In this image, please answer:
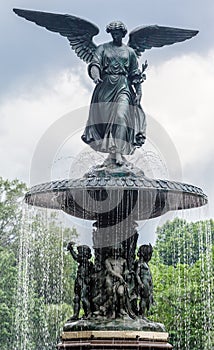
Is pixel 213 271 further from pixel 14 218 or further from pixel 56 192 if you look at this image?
pixel 56 192

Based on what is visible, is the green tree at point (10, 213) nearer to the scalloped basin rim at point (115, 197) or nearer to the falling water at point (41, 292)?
the falling water at point (41, 292)

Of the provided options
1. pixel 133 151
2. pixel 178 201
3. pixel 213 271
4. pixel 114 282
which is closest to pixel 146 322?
pixel 114 282

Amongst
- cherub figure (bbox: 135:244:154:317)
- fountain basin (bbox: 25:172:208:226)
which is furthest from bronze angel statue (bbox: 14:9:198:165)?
cherub figure (bbox: 135:244:154:317)

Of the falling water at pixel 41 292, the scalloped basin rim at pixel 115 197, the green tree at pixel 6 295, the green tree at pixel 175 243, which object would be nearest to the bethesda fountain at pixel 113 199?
the scalloped basin rim at pixel 115 197

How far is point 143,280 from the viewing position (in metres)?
14.1

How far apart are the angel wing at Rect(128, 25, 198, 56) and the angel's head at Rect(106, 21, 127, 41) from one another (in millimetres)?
663

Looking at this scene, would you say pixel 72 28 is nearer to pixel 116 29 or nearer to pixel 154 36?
pixel 116 29

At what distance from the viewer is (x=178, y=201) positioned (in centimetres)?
1428

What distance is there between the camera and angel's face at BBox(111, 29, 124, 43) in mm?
15241

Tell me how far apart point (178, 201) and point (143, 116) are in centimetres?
206

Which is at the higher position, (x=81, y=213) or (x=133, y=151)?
(x=133, y=151)

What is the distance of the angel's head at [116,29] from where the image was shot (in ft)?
49.9

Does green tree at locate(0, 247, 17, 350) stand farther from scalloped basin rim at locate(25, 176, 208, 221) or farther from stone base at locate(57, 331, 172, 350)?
stone base at locate(57, 331, 172, 350)

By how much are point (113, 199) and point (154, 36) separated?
437 cm
